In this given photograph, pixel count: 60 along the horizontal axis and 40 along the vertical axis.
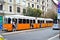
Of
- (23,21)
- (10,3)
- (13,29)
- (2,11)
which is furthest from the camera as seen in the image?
(10,3)

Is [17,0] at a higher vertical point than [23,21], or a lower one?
higher

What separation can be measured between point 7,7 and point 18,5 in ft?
21.5

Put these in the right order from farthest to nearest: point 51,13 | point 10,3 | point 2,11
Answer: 1. point 51,13
2. point 10,3
3. point 2,11

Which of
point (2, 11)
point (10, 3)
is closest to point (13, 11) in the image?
point (10, 3)

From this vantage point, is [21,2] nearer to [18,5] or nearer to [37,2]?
[18,5]

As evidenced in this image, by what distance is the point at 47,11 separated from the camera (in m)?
91.2

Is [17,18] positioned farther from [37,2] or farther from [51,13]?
[51,13]

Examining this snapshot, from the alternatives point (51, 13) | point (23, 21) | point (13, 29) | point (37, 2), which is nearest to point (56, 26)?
point (23, 21)

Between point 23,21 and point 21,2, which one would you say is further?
point 21,2

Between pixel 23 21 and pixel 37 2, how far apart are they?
38.4m

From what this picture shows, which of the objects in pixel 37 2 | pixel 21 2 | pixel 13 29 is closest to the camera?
pixel 13 29

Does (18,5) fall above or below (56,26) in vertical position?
above

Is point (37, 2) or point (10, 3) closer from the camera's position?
point (10, 3)

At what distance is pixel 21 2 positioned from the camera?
6738 cm
